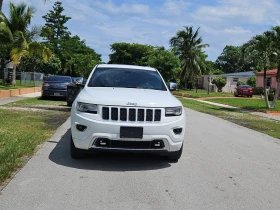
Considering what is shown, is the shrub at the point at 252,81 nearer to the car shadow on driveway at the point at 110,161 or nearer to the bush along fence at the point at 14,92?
the bush along fence at the point at 14,92

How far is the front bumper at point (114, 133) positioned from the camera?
231 inches

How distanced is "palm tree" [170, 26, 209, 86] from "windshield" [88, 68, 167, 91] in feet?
161

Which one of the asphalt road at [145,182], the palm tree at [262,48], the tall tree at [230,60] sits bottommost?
the asphalt road at [145,182]

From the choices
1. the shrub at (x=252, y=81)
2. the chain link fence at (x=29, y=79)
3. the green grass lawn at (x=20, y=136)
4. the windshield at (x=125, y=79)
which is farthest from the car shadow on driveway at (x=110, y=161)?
the shrub at (x=252, y=81)

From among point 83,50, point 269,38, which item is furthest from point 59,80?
point 83,50

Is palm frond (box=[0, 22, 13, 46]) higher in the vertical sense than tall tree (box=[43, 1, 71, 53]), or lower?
lower

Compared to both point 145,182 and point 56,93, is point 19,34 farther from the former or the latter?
point 145,182

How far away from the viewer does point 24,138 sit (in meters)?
8.07

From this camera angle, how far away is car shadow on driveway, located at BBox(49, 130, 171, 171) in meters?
6.22

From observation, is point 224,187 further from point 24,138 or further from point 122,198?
point 24,138

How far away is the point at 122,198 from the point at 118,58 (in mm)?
84083

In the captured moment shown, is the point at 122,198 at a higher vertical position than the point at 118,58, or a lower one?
lower

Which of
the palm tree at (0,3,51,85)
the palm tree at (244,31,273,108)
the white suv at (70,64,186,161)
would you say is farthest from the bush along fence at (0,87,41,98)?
the white suv at (70,64,186,161)

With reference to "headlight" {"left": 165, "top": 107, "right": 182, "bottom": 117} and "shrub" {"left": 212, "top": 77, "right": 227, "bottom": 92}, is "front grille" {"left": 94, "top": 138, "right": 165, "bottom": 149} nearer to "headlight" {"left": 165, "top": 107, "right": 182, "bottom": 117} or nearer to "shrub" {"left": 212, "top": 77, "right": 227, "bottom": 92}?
"headlight" {"left": 165, "top": 107, "right": 182, "bottom": 117}
